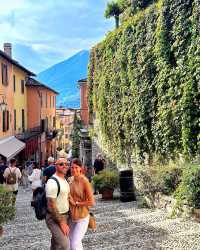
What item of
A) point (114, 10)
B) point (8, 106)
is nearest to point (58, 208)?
point (114, 10)

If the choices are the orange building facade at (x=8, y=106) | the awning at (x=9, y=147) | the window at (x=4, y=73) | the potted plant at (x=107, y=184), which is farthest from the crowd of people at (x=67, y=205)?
the window at (x=4, y=73)

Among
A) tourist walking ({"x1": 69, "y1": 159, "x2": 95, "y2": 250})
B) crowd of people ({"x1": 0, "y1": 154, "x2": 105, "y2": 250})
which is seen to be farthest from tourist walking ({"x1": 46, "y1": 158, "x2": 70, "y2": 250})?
tourist walking ({"x1": 69, "y1": 159, "x2": 95, "y2": 250})

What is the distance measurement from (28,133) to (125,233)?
3479 centimetres

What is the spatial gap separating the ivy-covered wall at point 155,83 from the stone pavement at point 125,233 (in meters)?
2.43

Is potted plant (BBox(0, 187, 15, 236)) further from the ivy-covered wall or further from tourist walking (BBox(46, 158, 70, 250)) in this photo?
the ivy-covered wall

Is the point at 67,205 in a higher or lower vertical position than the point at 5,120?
lower

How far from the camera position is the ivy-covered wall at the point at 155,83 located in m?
12.1

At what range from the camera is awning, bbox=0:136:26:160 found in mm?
27036

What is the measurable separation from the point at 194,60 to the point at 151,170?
3.34 metres

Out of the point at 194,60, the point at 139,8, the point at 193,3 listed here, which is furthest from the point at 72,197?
the point at 139,8

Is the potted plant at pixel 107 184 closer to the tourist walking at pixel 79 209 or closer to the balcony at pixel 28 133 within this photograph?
the tourist walking at pixel 79 209

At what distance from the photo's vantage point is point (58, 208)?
6543 mm

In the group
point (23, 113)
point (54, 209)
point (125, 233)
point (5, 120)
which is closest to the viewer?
point (54, 209)

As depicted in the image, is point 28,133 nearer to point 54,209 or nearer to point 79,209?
point 79,209
